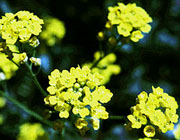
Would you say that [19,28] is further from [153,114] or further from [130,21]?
[153,114]

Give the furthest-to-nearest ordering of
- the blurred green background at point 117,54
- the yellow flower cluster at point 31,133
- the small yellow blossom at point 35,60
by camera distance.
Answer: the blurred green background at point 117,54 < the yellow flower cluster at point 31,133 < the small yellow blossom at point 35,60

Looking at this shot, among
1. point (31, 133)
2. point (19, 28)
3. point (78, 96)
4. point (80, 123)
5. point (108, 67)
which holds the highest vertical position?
point (108, 67)

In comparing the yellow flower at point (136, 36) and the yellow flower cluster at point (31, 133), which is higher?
the yellow flower at point (136, 36)

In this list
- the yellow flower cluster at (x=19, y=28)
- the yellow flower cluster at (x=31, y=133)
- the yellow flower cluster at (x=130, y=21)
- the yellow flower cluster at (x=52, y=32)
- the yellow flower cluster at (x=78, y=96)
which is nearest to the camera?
the yellow flower cluster at (x=78, y=96)

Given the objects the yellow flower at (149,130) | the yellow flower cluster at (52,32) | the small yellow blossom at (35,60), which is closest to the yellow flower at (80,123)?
the yellow flower at (149,130)

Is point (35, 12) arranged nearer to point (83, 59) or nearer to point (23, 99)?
point (83, 59)

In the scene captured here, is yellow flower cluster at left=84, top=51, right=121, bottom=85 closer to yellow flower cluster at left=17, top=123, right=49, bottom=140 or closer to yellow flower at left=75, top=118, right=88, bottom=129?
yellow flower cluster at left=17, top=123, right=49, bottom=140

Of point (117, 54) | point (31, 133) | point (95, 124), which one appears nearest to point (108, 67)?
point (117, 54)

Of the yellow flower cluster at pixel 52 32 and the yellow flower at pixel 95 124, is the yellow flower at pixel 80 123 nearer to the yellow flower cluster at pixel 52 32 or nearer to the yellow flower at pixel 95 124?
the yellow flower at pixel 95 124
